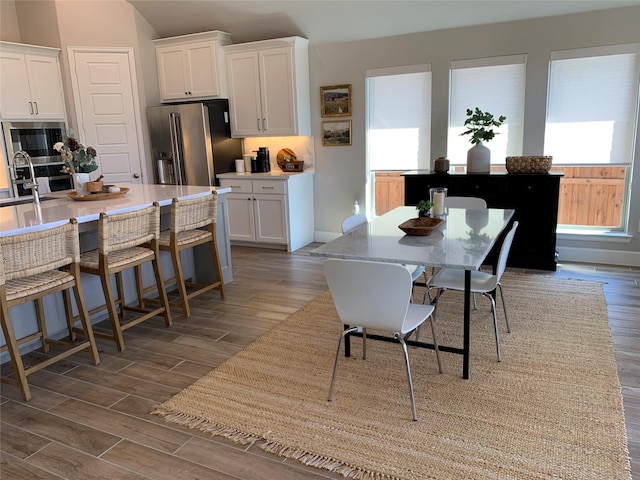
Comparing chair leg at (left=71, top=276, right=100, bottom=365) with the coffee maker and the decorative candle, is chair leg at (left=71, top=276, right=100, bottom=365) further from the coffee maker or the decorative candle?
the coffee maker

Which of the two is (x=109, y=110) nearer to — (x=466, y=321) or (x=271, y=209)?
(x=271, y=209)

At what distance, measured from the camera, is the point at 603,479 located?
1.83 metres

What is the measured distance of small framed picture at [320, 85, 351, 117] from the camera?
5.54 meters

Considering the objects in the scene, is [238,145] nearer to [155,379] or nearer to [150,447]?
[155,379]

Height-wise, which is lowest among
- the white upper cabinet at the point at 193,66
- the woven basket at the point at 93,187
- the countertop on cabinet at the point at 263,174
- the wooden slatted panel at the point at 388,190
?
the wooden slatted panel at the point at 388,190

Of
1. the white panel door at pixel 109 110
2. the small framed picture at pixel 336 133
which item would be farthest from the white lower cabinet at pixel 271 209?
the white panel door at pixel 109 110

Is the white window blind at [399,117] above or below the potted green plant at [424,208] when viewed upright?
above

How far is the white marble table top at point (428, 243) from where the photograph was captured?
226cm

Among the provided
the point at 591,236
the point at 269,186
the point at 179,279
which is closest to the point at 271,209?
the point at 269,186

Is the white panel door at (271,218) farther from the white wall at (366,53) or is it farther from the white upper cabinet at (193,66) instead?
the white upper cabinet at (193,66)

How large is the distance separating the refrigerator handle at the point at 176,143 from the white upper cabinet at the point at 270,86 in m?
0.70

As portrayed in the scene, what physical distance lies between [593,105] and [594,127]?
21 cm

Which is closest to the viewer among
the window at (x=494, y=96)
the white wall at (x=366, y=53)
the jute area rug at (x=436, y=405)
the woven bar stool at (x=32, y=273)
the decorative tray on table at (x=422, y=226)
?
A: the jute area rug at (x=436, y=405)

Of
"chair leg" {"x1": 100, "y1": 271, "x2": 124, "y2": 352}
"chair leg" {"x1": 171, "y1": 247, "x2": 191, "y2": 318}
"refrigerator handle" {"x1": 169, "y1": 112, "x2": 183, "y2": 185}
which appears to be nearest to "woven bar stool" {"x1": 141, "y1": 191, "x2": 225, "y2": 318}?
"chair leg" {"x1": 171, "y1": 247, "x2": 191, "y2": 318}
